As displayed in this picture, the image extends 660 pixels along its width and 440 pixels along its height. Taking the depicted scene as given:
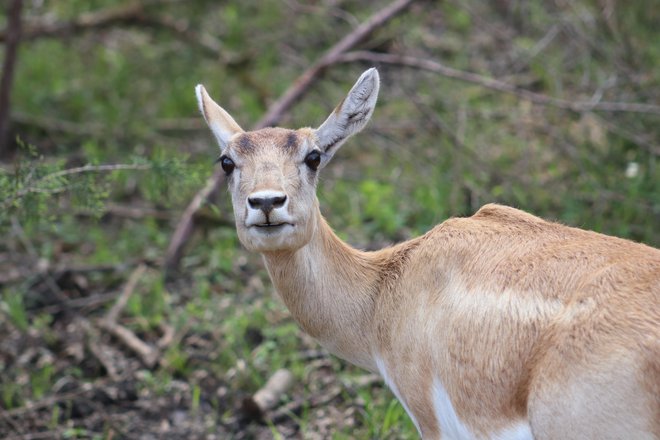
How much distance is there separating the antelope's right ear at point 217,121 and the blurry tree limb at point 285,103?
2.53 m

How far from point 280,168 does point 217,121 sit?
814 mm

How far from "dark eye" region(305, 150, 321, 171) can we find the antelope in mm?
15

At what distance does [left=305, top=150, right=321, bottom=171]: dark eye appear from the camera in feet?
17.9

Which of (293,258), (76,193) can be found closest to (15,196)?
(76,193)

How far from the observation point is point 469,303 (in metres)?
4.86

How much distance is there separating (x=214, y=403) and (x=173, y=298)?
5.29 feet

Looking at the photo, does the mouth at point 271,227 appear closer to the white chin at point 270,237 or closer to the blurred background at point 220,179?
the white chin at point 270,237

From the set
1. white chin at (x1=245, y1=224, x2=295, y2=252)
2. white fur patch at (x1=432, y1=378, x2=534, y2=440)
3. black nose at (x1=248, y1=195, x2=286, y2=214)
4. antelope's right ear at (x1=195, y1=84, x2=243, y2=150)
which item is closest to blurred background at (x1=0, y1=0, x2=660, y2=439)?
antelope's right ear at (x1=195, y1=84, x2=243, y2=150)

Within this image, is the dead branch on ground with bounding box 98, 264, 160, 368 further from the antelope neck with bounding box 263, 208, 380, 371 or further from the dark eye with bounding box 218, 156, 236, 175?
the dark eye with bounding box 218, 156, 236, 175

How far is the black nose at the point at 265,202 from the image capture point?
4930 millimetres

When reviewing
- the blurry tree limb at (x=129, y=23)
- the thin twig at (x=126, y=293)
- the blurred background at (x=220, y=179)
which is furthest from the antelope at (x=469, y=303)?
the blurry tree limb at (x=129, y=23)

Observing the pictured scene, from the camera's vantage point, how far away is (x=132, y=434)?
687 centimetres

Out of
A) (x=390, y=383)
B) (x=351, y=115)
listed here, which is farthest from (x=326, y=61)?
(x=390, y=383)

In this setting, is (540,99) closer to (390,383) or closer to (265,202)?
(390,383)
